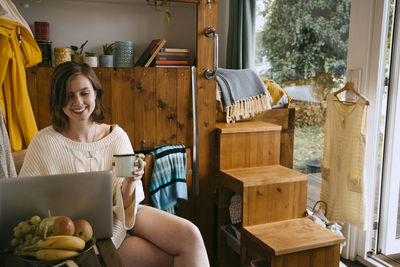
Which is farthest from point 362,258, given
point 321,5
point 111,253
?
point 111,253

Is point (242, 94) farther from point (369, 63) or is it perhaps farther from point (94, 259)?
point (94, 259)

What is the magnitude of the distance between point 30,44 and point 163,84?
823mm

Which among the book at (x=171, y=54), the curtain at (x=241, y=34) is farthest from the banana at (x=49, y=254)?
the curtain at (x=241, y=34)

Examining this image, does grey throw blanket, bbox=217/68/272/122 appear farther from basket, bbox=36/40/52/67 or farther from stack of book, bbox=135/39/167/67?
basket, bbox=36/40/52/67

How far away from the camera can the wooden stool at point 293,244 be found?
2125 millimetres

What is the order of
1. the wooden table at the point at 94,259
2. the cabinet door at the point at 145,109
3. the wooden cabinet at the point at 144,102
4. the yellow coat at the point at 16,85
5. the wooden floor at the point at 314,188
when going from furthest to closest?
1. the wooden floor at the point at 314,188
2. the cabinet door at the point at 145,109
3. the wooden cabinet at the point at 144,102
4. the yellow coat at the point at 16,85
5. the wooden table at the point at 94,259

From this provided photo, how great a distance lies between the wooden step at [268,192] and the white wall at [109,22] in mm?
1175

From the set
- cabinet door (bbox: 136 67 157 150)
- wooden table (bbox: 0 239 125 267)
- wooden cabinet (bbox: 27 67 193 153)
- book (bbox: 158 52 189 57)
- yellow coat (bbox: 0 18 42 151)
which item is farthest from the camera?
book (bbox: 158 52 189 57)

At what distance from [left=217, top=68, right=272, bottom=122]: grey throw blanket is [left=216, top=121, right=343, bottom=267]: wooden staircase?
9cm

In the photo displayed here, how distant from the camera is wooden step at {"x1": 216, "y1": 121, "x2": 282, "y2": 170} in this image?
2.65 m

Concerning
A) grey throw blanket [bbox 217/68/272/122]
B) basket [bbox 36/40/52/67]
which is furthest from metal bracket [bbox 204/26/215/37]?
basket [bbox 36/40/52/67]

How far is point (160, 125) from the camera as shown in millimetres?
2590

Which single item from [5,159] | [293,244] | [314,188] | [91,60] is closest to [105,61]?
[91,60]

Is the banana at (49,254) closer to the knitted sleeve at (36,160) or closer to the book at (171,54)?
the knitted sleeve at (36,160)
